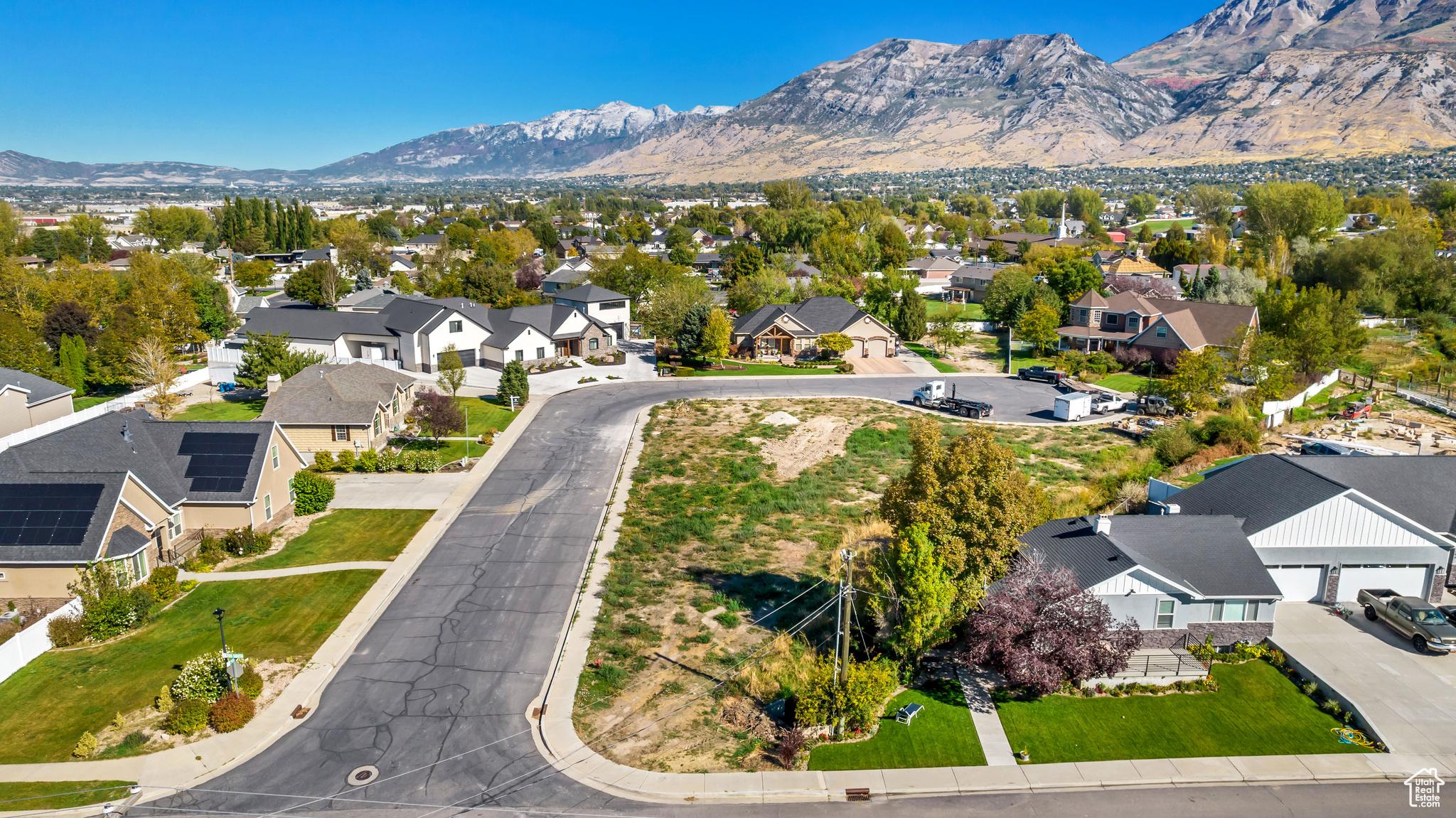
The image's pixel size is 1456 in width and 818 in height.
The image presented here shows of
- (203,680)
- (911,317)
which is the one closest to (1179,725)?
(203,680)

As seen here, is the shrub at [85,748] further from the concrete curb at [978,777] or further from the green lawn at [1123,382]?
the green lawn at [1123,382]

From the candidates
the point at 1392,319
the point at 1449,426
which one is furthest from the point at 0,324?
the point at 1392,319

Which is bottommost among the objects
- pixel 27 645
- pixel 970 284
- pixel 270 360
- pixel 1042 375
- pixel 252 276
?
pixel 27 645

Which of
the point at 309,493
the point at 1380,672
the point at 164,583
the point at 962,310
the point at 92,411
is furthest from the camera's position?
the point at 962,310

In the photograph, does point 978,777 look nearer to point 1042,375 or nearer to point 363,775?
point 363,775

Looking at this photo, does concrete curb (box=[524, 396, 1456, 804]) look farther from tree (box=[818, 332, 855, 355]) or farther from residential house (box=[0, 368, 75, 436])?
tree (box=[818, 332, 855, 355])

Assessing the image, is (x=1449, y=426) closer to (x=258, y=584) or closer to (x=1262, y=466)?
(x=1262, y=466)

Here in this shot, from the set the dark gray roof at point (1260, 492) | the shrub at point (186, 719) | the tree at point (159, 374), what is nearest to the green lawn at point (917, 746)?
the dark gray roof at point (1260, 492)
